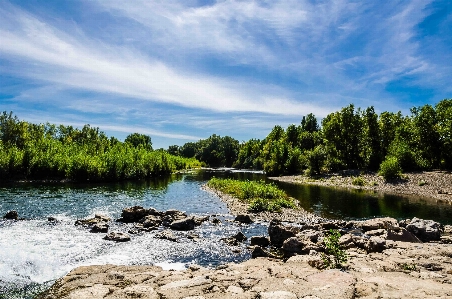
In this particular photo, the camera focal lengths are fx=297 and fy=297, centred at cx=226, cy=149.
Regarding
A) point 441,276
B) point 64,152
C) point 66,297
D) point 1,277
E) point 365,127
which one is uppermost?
point 365,127

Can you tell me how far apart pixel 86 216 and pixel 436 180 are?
57.2 m

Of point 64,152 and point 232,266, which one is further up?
point 64,152

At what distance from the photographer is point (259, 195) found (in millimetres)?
40406

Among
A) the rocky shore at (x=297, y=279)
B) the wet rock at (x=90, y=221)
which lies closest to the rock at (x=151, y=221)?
the wet rock at (x=90, y=221)

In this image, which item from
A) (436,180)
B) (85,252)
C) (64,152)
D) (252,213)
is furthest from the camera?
(64,152)

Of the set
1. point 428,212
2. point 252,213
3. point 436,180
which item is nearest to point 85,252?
point 252,213

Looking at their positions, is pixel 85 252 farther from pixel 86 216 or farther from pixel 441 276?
pixel 441 276

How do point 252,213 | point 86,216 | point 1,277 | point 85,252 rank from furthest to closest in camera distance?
point 252,213 → point 86,216 → point 85,252 → point 1,277

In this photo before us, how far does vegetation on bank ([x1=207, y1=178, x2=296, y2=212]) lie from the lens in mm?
33062

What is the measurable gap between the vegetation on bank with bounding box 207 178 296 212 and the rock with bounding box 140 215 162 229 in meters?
10.7

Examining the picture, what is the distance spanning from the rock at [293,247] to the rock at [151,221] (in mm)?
12516

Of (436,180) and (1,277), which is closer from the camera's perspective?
(1,277)

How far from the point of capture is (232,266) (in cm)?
1319

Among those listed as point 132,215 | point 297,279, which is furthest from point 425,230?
point 132,215
